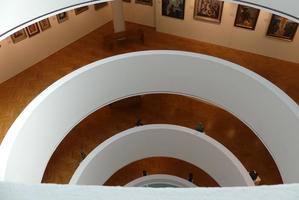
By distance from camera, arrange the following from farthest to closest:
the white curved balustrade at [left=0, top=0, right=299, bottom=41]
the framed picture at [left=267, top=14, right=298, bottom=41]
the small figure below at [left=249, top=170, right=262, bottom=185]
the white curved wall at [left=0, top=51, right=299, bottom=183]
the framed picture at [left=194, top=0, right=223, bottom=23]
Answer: the framed picture at [left=194, top=0, right=223, bottom=23], the framed picture at [left=267, top=14, right=298, bottom=41], the small figure below at [left=249, top=170, right=262, bottom=185], the white curved wall at [left=0, top=51, right=299, bottom=183], the white curved balustrade at [left=0, top=0, right=299, bottom=41]

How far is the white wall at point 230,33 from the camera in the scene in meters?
11.5

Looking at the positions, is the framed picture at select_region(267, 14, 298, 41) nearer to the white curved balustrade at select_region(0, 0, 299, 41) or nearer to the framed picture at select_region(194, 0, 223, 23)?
the framed picture at select_region(194, 0, 223, 23)

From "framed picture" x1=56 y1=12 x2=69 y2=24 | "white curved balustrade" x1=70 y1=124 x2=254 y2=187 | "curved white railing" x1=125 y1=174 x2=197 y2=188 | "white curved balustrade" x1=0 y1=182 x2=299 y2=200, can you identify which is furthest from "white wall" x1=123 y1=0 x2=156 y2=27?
"white curved balustrade" x1=0 y1=182 x2=299 y2=200

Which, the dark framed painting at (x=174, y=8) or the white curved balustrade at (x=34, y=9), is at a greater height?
the white curved balustrade at (x=34, y=9)

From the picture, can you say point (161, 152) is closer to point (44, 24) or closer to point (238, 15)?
point (238, 15)

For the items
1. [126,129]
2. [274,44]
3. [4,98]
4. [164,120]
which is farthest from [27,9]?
A: [274,44]

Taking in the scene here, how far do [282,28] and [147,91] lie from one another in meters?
6.72

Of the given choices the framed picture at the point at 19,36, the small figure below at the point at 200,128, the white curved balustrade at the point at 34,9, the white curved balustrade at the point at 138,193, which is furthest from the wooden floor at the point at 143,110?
the white curved balustrade at the point at 138,193

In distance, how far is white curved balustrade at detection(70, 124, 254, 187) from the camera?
971cm

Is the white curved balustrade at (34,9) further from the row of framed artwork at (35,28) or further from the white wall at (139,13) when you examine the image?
the white wall at (139,13)

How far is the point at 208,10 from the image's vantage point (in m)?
12.3

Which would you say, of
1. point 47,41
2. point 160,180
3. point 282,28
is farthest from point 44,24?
point 282,28

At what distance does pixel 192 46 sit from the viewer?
42.0 ft

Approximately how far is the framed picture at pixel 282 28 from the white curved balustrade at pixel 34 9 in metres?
4.77
